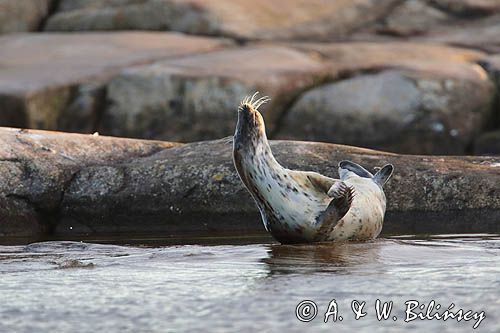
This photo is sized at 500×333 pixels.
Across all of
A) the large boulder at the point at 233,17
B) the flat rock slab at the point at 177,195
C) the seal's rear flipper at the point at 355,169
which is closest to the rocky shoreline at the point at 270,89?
the large boulder at the point at 233,17

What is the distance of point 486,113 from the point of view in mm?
13789

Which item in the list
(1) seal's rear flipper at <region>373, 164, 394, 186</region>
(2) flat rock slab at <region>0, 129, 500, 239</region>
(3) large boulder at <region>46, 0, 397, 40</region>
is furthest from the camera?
(3) large boulder at <region>46, 0, 397, 40</region>

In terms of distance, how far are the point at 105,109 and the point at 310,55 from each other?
272 centimetres

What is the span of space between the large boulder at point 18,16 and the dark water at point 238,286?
11.6 metres

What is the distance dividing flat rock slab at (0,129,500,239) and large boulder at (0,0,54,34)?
9.26 m

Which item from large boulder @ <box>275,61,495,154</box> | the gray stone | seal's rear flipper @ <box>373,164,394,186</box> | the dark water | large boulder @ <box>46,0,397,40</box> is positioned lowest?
the dark water

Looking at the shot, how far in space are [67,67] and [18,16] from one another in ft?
10.9

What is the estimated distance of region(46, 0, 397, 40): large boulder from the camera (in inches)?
626

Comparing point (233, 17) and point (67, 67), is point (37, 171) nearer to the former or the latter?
point (67, 67)

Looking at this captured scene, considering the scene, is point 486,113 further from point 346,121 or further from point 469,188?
point 469,188

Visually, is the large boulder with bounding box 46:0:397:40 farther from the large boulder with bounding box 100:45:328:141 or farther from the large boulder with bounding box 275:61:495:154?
the large boulder with bounding box 275:61:495:154

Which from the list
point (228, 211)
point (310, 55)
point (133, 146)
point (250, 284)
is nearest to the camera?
point (250, 284)

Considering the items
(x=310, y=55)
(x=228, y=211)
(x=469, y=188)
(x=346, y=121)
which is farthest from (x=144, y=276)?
(x=310, y=55)

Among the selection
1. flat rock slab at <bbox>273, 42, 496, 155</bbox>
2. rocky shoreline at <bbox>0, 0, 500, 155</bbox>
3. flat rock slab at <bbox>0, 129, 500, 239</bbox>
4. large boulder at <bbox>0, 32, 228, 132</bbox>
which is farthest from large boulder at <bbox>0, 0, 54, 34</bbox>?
flat rock slab at <bbox>0, 129, 500, 239</bbox>
